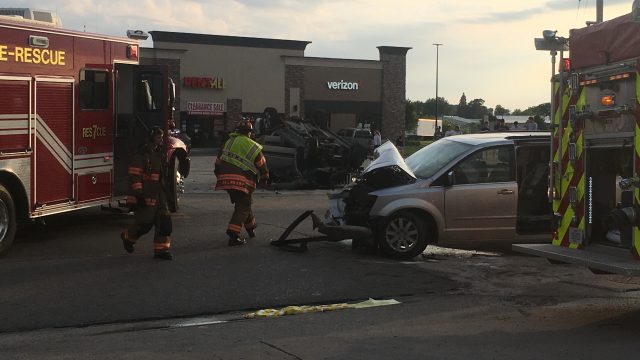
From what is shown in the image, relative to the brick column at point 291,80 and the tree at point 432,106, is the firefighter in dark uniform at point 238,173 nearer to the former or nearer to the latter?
the brick column at point 291,80

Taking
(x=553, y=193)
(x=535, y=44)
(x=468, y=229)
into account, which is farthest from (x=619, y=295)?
(x=535, y=44)

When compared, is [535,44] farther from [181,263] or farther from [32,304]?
[32,304]

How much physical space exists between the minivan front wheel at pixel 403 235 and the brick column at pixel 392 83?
4575 centimetres

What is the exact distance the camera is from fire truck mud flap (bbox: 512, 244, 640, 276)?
19.4 ft

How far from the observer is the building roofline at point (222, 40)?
161ft

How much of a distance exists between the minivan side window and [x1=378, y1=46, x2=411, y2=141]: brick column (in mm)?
45303

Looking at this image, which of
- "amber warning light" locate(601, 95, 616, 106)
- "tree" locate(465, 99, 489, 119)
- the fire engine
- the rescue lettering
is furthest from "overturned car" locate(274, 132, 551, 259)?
"tree" locate(465, 99, 489, 119)

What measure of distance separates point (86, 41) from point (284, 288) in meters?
5.13

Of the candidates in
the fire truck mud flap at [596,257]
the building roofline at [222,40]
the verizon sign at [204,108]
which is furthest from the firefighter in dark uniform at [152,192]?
Answer: the verizon sign at [204,108]

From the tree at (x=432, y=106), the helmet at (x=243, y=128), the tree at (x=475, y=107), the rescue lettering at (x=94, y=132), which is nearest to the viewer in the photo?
the helmet at (x=243, y=128)

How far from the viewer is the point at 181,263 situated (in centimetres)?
864

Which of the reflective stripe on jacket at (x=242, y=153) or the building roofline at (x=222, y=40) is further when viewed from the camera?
the building roofline at (x=222, y=40)

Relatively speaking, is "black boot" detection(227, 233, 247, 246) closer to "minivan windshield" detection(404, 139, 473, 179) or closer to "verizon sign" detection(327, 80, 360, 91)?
"minivan windshield" detection(404, 139, 473, 179)

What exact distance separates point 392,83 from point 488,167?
151 feet
